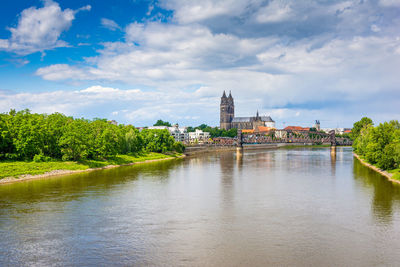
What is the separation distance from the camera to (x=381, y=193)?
33.5 metres

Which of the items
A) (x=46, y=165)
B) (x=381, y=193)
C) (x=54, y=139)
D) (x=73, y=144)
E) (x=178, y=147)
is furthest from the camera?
(x=178, y=147)

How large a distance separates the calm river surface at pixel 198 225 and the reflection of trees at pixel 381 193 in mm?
106

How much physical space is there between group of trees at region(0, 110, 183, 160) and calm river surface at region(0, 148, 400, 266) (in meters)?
11.8

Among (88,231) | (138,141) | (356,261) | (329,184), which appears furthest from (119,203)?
(138,141)

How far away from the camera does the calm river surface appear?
17.1m

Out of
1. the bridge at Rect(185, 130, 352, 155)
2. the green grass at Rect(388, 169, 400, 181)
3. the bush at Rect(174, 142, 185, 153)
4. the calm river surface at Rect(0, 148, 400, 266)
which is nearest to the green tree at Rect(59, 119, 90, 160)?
the calm river surface at Rect(0, 148, 400, 266)

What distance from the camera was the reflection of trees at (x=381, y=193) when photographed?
999 inches

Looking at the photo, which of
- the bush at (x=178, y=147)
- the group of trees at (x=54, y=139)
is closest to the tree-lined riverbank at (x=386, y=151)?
the group of trees at (x=54, y=139)

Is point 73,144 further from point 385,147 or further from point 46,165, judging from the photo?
point 385,147

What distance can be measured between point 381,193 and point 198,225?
72.0ft

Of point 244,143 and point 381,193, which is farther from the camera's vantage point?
point 244,143

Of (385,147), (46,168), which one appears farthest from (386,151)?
(46,168)

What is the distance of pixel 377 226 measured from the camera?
2206cm

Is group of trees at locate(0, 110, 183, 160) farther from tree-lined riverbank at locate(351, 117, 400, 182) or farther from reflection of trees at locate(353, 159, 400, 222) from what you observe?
tree-lined riverbank at locate(351, 117, 400, 182)
